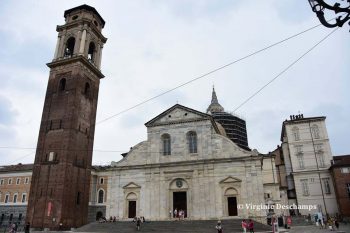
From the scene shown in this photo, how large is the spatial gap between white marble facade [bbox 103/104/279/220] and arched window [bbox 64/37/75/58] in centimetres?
1239

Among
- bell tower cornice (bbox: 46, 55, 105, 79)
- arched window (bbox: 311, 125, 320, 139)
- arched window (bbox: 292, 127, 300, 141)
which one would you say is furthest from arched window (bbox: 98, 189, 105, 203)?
arched window (bbox: 311, 125, 320, 139)

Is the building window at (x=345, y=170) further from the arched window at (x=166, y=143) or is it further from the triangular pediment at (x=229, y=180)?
the arched window at (x=166, y=143)

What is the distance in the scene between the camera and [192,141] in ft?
99.2

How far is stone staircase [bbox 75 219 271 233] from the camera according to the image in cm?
2303

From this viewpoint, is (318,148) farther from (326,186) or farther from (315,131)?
(326,186)

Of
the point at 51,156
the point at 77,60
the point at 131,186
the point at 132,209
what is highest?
the point at 77,60

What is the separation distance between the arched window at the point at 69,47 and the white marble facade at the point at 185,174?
12.4m

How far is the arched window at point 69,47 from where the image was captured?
3387 centimetres

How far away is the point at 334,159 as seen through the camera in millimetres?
41156

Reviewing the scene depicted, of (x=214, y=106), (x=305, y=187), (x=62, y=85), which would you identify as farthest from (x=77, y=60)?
(x=214, y=106)

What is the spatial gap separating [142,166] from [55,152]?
8.59m

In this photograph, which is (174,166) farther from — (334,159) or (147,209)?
(334,159)

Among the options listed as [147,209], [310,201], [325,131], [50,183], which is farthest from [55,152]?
[325,131]

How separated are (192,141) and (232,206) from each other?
7.41m
